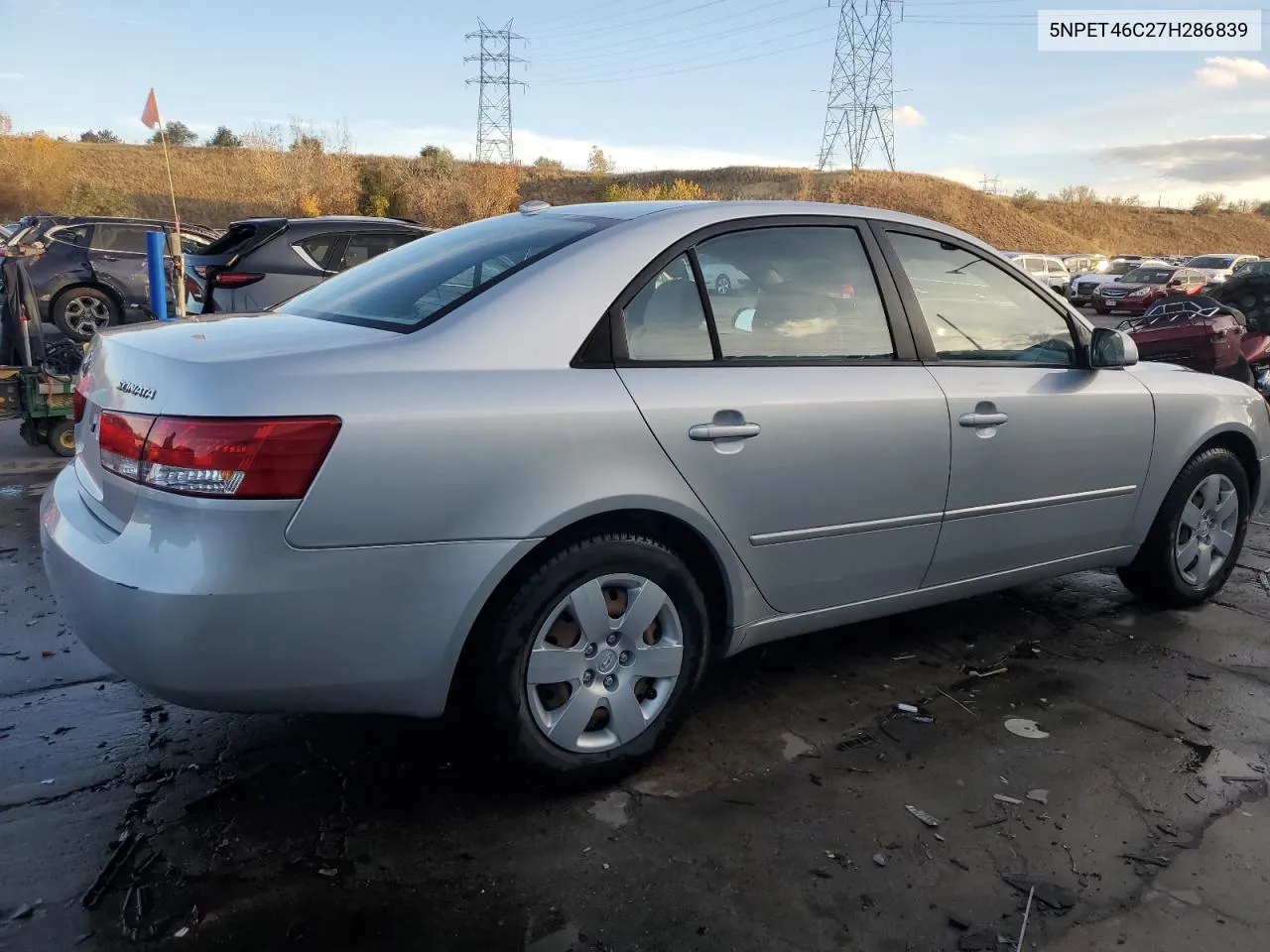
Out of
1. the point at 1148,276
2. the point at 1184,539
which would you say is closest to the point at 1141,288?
the point at 1148,276

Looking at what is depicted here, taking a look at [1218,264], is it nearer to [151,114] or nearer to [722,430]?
[151,114]

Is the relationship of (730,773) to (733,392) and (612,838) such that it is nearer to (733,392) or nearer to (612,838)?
(612,838)

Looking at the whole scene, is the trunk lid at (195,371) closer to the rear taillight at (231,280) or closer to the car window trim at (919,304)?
the car window trim at (919,304)

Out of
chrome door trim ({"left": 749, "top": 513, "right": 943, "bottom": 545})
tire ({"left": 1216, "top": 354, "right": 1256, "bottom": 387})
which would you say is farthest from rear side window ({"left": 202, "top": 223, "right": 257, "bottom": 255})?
tire ({"left": 1216, "top": 354, "right": 1256, "bottom": 387})

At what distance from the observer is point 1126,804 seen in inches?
111

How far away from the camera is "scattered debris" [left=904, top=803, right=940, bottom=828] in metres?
2.68

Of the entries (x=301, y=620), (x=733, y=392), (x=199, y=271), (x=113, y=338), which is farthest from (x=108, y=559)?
(x=199, y=271)

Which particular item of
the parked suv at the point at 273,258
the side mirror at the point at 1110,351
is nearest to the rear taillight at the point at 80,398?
the side mirror at the point at 1110,351

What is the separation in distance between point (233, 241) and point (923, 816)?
7.79 m

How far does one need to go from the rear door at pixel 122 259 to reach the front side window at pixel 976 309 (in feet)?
37.4

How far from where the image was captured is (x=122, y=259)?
12.6 metres

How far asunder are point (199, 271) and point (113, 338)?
597 cm

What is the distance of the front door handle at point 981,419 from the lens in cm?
334

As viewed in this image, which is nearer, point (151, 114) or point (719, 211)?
point (719, 211)
